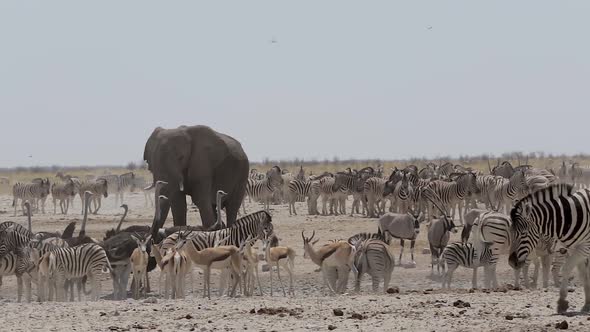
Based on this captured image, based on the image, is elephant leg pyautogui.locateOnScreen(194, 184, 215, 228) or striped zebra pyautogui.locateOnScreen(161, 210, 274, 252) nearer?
striped zebra pyautogui.locateOnScreen(161, 210, 274, 252)

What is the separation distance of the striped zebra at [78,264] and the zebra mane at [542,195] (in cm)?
676

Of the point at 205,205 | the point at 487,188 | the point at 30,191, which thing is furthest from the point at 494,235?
the point at 30,191

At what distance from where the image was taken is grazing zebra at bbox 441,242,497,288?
16.9 m

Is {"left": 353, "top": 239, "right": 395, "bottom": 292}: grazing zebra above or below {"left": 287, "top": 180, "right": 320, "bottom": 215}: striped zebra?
below

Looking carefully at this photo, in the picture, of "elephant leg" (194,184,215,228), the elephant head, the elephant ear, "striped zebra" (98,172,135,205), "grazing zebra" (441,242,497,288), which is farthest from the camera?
"striped zebra" (98,172,135,205)

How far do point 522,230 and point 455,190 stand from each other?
1855 centimetres

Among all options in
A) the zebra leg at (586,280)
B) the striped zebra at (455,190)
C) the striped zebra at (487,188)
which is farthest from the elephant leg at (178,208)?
the zebra leg at (586,280)

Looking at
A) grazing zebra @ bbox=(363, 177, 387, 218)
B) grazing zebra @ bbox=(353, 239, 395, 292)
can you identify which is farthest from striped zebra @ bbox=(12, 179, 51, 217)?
grazing zebra @ bbox=(353, 239, 395, 292)

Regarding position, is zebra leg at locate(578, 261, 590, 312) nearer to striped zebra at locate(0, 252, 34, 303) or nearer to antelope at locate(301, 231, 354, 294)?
antelope at locate(301, 231, 354, 294)

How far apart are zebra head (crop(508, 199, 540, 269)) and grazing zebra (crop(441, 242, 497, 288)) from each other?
5.16 m

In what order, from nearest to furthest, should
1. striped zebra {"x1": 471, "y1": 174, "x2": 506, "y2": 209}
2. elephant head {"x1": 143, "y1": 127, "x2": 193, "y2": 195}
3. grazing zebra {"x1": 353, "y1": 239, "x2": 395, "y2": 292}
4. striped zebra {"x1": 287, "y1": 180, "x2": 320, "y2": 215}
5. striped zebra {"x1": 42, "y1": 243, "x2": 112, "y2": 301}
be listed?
striped zebra {"x1": 42, "y1": 243, "x2": 112, "y2": 301}, grazing zebra {"x1": 353, "y1": 239, "x2": 395, "y2": 292}, elephant head {"x1": 143, "y1": 127, "x2": 193, "y2": 195}, striped zebra {"x1": 471, "y1": 174, "x2": 506, "y2": 209}, striped zebra {"x1": 287, "y1": 180, "x2": 320, "y2": 215}

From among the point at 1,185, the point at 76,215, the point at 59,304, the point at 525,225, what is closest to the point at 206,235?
the point at 59,304

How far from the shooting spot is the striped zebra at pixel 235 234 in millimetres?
17562

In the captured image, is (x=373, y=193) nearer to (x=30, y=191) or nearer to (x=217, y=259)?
(x=30, y=191)
